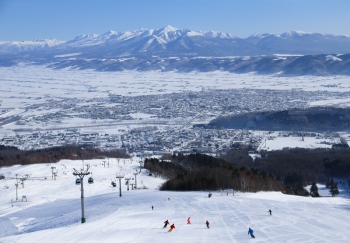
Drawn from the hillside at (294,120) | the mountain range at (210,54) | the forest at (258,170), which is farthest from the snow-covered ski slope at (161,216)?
the mountain range at (210,54)

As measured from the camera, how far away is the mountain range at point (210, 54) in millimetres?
85031

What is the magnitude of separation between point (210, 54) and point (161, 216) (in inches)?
4358

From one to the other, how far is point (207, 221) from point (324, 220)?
2318 mm

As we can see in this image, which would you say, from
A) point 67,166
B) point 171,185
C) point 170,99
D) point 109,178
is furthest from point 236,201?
point 170,99

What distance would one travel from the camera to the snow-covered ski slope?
8.38m

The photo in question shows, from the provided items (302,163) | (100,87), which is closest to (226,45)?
(100,87)

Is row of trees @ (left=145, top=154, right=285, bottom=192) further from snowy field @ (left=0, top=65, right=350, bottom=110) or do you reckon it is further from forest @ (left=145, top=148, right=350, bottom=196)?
snowy field @ (left=0, top=65, right=350, bottom=110)

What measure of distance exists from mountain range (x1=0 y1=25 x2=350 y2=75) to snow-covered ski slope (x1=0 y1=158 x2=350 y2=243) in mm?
67581

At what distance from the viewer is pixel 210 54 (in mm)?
119188

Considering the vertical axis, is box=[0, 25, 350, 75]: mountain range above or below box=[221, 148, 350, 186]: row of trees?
above

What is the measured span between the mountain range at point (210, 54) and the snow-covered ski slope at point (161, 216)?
67581 millimetres

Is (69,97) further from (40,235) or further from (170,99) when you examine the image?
(40,235)

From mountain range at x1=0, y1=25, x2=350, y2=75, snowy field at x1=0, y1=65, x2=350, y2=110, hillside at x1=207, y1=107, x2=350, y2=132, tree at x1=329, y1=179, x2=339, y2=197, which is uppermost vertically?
mountain range at x1=0, y1=25, x2=350, y2=75

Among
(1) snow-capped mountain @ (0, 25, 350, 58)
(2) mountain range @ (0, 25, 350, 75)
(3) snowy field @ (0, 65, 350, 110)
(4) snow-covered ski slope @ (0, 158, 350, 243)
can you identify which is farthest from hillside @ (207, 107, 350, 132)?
(1) snow-capped mountain @ (0, 25, 350, 58)
